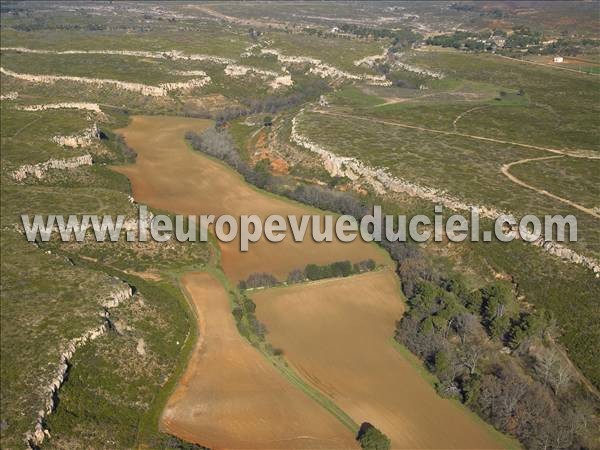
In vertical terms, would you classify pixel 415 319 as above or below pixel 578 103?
below

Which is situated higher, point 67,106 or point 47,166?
point 67,106

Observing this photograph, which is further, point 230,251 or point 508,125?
point 508,125

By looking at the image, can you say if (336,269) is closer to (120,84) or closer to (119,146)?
(119,146)

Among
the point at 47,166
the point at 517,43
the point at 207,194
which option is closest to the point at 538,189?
the point at 207,194

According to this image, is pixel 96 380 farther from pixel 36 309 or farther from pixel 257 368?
pixel 257 368

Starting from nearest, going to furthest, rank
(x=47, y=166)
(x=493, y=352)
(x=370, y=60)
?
(x=493, y=352) < (x=47, y=166) < (x=370, y=60)

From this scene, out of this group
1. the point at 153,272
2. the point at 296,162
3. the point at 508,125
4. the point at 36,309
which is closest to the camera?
the point at 36,309

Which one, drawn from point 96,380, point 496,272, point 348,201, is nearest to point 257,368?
point 96,380
